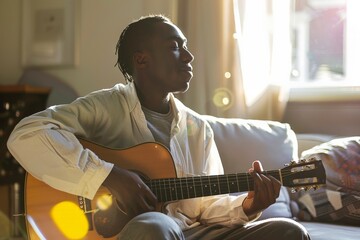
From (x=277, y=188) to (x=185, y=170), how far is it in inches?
13.1

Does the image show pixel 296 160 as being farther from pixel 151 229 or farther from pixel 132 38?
pixel 151 229

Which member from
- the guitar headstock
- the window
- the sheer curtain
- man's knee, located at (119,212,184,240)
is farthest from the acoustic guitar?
the window

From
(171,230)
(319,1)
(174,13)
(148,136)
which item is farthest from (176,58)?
(319,1)

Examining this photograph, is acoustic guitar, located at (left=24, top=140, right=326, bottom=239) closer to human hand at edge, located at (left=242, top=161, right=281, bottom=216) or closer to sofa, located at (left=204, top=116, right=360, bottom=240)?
human hand at edge, located at (left=242, top=161, right=281, bottom=216)

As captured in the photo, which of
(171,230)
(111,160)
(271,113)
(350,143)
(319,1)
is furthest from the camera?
(319,1)

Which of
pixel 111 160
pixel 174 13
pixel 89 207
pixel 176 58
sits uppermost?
pixel 174 13

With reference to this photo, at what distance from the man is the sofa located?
224mm

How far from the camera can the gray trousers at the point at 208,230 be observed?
1.09m

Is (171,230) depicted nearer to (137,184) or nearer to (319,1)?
(137,184)

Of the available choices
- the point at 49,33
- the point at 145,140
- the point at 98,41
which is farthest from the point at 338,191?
the point at 49,33

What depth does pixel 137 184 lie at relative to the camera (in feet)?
4.40

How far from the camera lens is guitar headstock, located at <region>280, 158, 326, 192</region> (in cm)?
135

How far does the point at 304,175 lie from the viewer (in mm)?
1369

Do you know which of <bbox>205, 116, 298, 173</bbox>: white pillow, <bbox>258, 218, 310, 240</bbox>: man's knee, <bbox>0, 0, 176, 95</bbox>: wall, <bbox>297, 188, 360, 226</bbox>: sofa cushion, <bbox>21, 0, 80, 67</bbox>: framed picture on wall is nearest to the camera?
<bbox>258, 218, 310, 240</bbox>: man's knee
